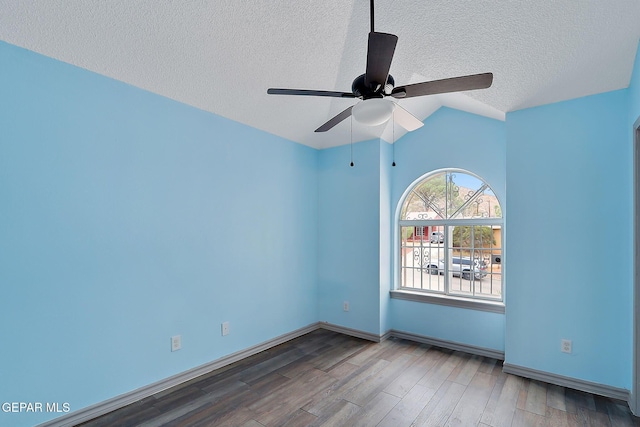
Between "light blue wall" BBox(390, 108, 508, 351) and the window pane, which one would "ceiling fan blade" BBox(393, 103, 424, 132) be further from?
the window pane

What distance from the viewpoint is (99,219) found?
7.22 ft

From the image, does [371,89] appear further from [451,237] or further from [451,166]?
[451,237]

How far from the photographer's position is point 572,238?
2.61 metres

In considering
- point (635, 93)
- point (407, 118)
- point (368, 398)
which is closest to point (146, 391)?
point (368, 398)

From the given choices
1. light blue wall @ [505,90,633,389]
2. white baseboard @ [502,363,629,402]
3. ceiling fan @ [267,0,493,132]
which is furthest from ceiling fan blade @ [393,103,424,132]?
white baseboard @ [502,363,629,402]

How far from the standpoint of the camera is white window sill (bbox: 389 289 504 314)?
3253 mm

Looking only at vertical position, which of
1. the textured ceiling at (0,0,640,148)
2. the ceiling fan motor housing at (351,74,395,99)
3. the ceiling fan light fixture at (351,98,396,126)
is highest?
the textured ceiling at (0,0,640,148)

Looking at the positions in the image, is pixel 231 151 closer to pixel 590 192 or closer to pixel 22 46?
pixel 22 46

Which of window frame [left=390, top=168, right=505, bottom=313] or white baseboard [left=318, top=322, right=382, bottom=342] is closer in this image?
window frame [left=390, top=168, right=505, bottom=313]

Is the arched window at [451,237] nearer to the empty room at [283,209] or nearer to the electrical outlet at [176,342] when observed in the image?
the empty room at [283,209]

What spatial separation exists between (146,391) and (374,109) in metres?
2.72

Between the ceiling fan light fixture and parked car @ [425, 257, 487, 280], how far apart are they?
264 centimetres

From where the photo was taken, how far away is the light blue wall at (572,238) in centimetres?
245

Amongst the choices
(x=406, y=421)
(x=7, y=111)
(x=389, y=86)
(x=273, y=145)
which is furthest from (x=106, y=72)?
(x=406, y=421)
